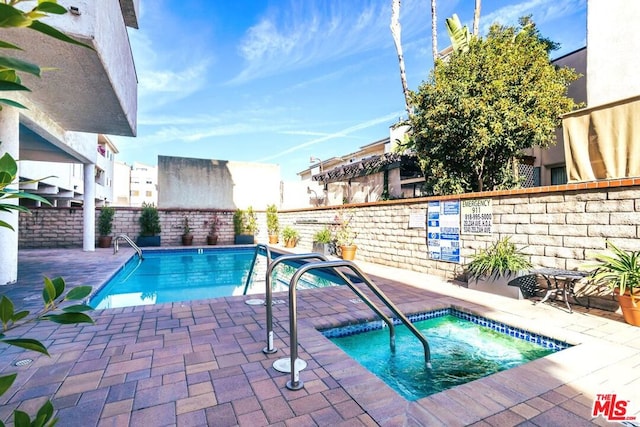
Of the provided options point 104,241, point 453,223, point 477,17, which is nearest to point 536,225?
point 453,223

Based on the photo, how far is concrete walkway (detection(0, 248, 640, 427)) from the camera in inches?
Answer: 86.2

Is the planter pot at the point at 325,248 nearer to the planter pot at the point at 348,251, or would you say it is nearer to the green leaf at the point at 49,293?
the planter pot at the point at 348,251

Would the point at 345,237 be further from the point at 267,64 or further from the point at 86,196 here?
the point at 267,64

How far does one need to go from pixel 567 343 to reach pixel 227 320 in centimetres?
389

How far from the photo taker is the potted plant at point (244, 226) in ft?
53.0

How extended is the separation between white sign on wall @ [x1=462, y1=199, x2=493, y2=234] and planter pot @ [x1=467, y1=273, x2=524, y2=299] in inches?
38.1

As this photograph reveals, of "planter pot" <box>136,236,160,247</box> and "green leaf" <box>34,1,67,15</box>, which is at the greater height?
"green leaf" <box>34,1,67,15</box>

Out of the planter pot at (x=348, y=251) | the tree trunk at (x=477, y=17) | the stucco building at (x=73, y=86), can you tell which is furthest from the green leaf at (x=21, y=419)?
the tree trunk at (x=477, y=17)

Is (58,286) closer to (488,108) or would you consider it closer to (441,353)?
(441,353)

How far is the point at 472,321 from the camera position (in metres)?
4.54

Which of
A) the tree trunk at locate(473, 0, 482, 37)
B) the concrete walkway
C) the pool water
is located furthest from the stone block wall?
the tree trunk at locate(473, 0, 482, 37)

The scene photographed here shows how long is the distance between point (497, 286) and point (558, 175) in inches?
307

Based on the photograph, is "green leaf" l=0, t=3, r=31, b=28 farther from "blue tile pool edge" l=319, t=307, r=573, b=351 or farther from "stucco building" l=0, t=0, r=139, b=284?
"blue tile pool edge" l=319, t=307, r=573, b=351

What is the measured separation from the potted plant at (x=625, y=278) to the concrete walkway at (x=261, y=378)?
0.25 metres
